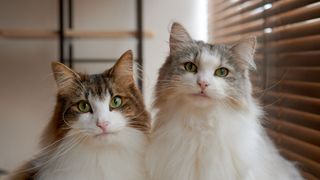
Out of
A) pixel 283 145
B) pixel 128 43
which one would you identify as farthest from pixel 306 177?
pixel 128 43

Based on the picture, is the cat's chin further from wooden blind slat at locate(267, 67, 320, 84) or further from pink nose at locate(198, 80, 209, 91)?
wooden blind slat at locate(267, 67, 320, 84)

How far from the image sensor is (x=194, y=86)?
94cm

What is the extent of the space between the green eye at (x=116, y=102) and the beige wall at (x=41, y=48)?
57.2 inches

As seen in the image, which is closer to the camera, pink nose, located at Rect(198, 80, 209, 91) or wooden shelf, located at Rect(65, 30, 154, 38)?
pink nose, located at Rect(198, 80, 209, 91)

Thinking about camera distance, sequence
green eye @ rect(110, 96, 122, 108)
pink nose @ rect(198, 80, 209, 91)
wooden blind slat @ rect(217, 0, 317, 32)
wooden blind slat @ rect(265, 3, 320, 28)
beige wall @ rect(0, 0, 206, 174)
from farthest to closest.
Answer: beige wall @ rect(0, 0, 206, 174) < wooden blind slat @ rect(217, 0, 317, 32) < wooden blind slat @ rect(265, 3, 320, 28) < green eye @ rect(110, 96, 122, 108) < pink nose @ rect(198, 80, 209, 91)

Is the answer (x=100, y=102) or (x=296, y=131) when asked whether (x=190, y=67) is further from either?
(x=296, y=131)

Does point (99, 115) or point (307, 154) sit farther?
point (307, 154)

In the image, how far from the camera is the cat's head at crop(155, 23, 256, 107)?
0.95 metres

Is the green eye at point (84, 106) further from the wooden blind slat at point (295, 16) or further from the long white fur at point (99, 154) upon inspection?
the wooden blind slat at point (295, 16)


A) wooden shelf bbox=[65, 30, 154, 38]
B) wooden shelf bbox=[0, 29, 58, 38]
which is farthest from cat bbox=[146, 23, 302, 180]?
wooden shelf bbox=[0, 29, 58, 38]

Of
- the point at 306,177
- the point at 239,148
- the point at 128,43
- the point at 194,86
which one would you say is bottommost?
the point at 306,177

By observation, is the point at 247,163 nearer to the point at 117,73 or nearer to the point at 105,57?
the point at 117,73

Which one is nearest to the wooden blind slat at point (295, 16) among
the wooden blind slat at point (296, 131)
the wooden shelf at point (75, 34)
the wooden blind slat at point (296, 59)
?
the wooden blind slat at point (296, 59)

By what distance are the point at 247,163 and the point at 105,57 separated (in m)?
1.80
